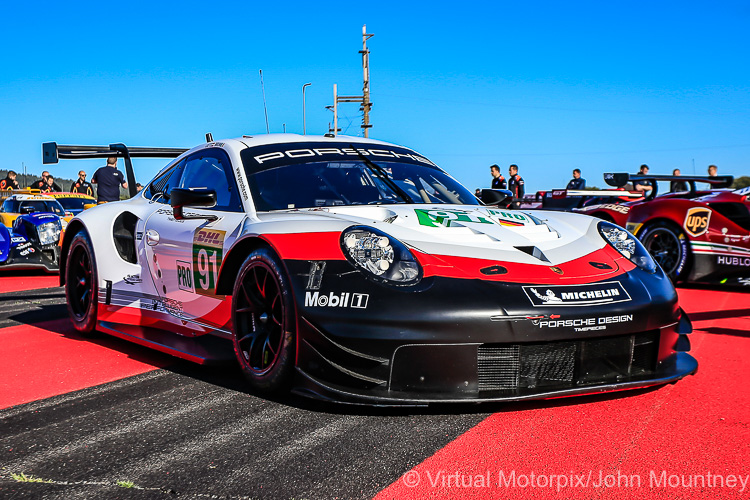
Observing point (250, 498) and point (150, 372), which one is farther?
Result: point (150, 372)

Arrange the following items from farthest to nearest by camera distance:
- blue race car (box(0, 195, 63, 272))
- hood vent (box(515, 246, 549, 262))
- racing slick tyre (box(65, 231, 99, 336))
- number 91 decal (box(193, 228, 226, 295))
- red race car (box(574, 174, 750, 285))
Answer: blue race car (box(0, 195, 63, 272))
red race car (box(574, 174, 750, 285))
racing slick tyre (box(65, 231, 99, 336))
number 91 decal (box(193, 228, 226, 295))
hood vent (box(515, 246, 549, 262))

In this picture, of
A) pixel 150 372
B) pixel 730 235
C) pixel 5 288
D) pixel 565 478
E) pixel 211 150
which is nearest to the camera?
pixel 565 478

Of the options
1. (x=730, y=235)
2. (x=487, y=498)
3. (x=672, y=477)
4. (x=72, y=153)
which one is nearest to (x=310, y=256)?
(x=487, y=498)

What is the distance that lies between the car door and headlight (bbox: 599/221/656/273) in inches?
72.7

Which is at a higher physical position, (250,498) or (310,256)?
(310,256)

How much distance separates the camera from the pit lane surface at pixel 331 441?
223 cm

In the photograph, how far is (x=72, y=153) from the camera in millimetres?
5453

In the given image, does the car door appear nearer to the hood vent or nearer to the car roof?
the car roof

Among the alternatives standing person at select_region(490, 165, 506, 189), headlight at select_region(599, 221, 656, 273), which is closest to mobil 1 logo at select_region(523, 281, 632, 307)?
headlight at select_region(599, 221, 656, 273)

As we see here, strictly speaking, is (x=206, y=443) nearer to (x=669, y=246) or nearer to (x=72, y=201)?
(x=669, y=246)

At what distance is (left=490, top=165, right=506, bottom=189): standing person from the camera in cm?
1403

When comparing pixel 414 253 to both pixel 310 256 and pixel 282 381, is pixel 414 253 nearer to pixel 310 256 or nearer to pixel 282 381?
pixel 310 256

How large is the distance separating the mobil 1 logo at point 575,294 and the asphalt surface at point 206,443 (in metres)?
0.54

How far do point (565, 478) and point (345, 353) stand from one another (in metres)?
0.94
